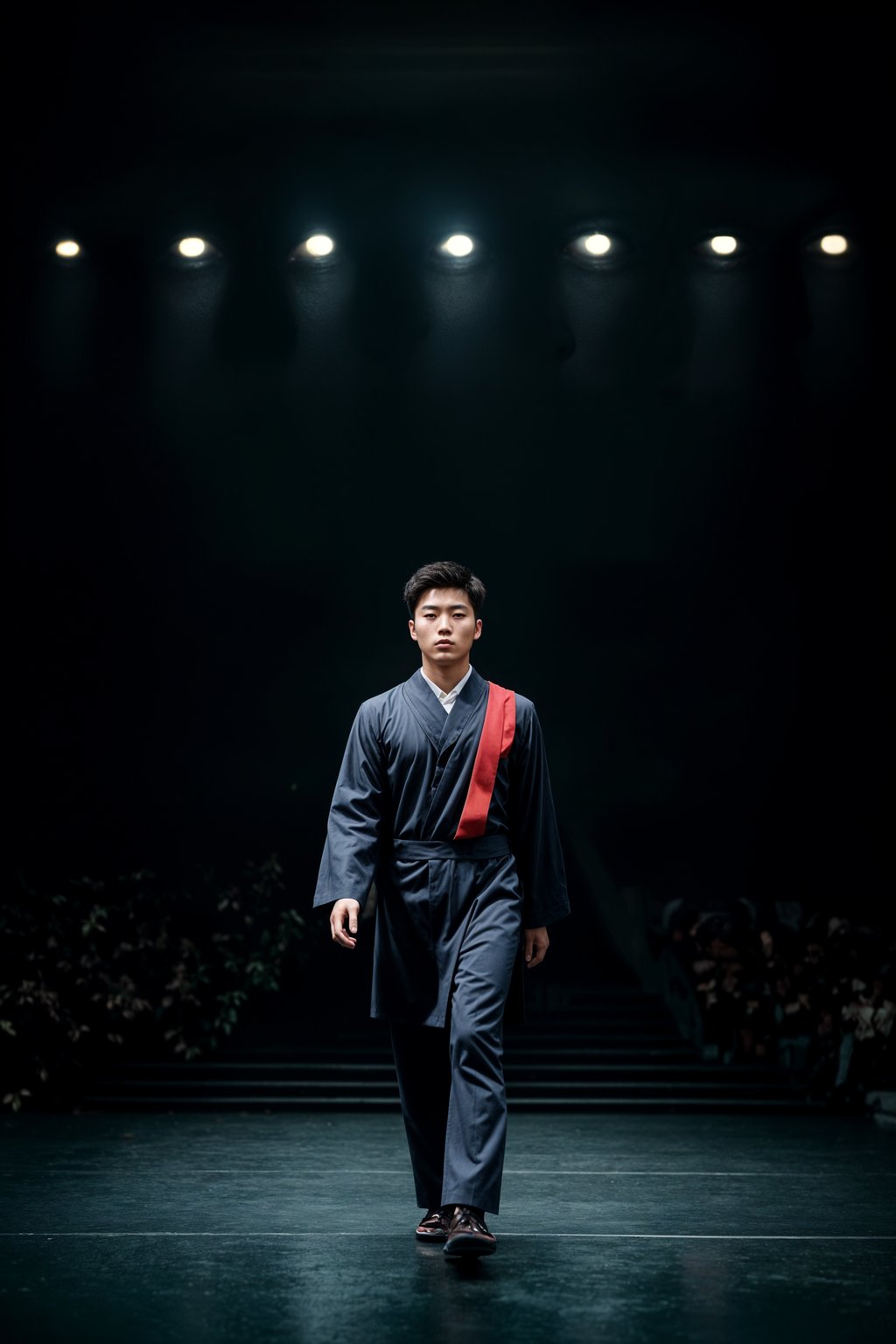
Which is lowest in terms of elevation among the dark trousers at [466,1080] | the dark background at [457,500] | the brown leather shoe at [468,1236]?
the brown leather shoe at [468,1236]

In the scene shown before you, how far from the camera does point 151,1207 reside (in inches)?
117

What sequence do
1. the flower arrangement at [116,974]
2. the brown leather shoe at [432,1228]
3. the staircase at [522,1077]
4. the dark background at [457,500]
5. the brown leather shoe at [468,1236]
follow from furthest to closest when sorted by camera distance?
the dark background at [457,500], the flower arrangement at [116,974], the staircase at [522,1077], the brown leather shoe at [432,1228], the brown leather shoe at [468,1236]

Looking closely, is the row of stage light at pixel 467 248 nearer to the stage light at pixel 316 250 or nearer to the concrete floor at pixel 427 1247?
the stage light at pixel 316 250

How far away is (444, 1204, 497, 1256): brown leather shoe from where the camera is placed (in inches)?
90.0

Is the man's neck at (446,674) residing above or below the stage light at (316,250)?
below

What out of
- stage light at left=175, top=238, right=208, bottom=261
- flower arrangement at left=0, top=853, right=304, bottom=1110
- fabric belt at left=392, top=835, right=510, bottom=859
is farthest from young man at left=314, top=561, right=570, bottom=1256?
stage light at left=175, top=238, right=208, bottom=261

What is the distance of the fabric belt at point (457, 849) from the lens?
8.52 ft

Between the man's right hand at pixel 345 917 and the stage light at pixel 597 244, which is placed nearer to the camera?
the man's right hand at pixel 345 917

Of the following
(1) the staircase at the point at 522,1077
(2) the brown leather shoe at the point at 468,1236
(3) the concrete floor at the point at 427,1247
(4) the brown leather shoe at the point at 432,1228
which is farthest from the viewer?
(1) the staircase at the point at 522,1077

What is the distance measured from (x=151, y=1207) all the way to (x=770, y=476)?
4.84 m

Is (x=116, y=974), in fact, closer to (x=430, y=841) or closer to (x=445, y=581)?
(x=430, y=841)

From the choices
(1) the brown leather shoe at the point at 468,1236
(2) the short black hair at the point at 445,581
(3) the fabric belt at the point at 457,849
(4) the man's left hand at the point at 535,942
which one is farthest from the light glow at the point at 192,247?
(1) the brown leather shoe at the point at 468,1236

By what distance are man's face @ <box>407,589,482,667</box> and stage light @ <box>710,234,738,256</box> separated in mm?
4409

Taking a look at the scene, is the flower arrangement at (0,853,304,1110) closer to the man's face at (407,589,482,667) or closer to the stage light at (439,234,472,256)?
the stage light at (439,234,472,256)
